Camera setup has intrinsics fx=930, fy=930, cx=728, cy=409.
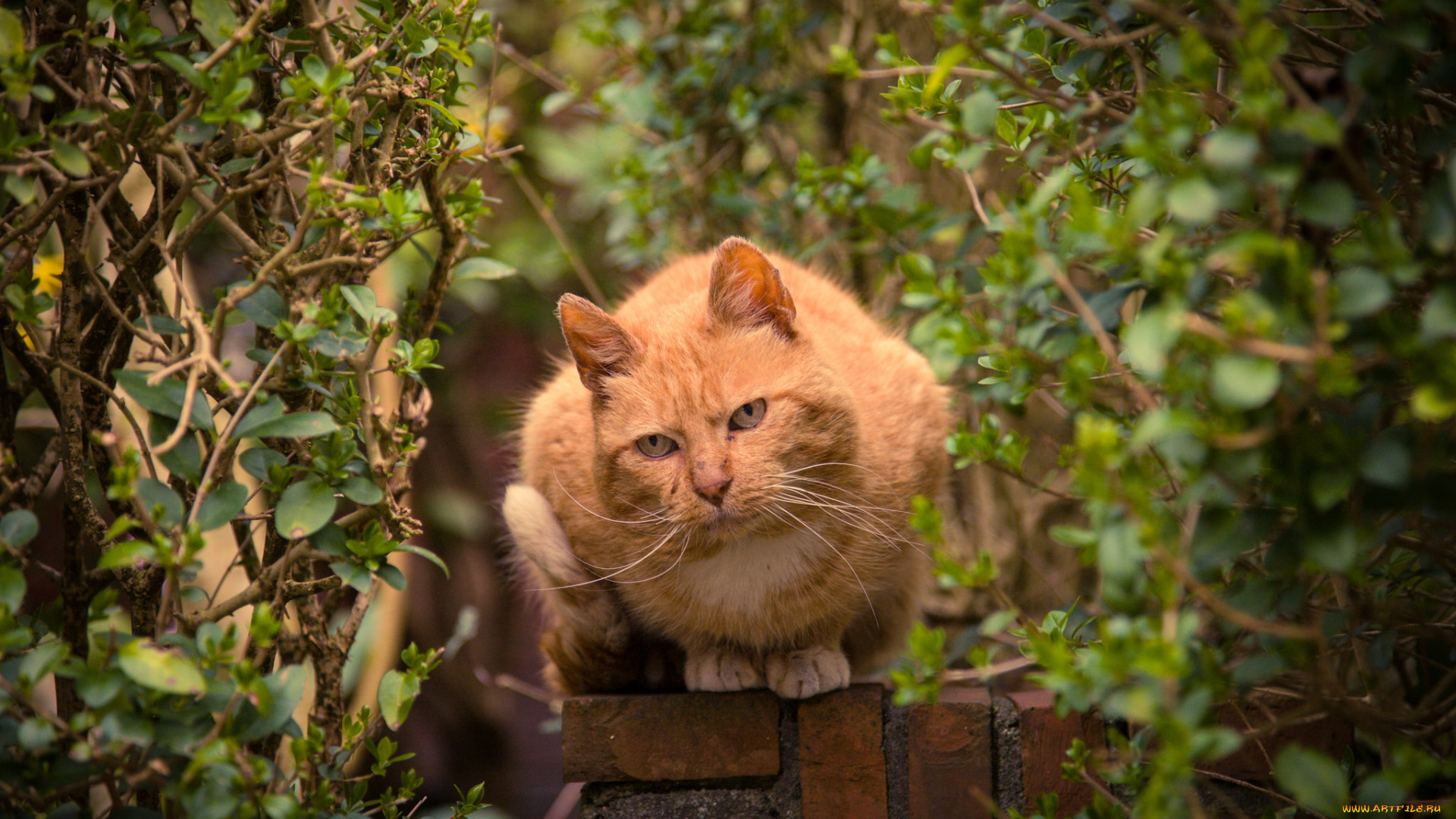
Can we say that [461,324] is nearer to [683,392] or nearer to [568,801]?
[568,801]

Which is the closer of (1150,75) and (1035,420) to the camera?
(1150,75)

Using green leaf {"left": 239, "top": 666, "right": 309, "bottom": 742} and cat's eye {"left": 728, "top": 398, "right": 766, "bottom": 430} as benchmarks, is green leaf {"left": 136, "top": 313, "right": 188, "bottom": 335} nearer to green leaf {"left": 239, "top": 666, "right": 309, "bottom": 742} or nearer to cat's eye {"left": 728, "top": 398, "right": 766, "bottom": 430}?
green leaf {"left": 239, "top": 666, "right": 309, "bottom": 742}

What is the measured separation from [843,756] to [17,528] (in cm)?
150

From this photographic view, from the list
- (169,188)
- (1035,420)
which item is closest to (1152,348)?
(169,188)

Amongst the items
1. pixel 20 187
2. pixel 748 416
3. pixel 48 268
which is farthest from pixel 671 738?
pixel 48 268

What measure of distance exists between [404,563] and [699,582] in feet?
8.21

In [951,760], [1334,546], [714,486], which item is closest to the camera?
[1334,546]

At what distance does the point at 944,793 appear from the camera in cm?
190

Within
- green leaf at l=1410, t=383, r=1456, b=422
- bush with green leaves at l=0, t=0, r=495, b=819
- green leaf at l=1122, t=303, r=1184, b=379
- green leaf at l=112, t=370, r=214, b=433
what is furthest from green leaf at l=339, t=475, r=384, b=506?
green leaf at l=1410, t=383, r=1456, b=422

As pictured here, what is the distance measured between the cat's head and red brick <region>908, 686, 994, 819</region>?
49cm

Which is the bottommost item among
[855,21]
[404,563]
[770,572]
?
[404,563]

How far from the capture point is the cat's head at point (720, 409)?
185cm

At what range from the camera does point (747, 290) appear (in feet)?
6.61

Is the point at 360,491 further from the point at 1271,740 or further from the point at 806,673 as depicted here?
the point at 1271,740
